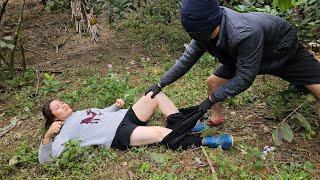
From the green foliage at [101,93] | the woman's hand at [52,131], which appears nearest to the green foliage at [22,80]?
the green foliage at [101,93]

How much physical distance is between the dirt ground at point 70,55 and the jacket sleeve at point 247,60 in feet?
2.63

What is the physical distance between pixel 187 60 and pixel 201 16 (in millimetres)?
767

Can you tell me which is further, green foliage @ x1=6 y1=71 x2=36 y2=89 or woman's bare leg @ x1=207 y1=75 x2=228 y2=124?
green foliage @ x1=6 y1=71 x2=36 y2=89

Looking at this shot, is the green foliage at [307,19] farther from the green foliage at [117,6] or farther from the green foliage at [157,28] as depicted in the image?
→ the green foliage at [117,6]

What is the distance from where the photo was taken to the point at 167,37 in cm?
701

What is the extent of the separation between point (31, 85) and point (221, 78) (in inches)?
123

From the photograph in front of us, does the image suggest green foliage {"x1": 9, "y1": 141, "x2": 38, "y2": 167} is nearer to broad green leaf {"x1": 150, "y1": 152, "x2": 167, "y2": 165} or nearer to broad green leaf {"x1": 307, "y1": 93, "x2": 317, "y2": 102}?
broad green leaf {"x1": 150, "y1": 152, "x2": 167, "y2": 165}

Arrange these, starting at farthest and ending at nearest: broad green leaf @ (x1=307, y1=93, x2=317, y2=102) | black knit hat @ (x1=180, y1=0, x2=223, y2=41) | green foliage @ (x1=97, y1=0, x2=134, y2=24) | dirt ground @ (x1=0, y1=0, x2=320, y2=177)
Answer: green foliage @ (x1=97, y1=0, x2=134, y2=24) < dirt ground @ (x1=0, y1=0, x2=320, y2=177) < broad green leaf @ (x1=307, y1=93, x2=317, y2=102) < black knit hat @ (x1=180, y1=0, x2=223, y2=41)

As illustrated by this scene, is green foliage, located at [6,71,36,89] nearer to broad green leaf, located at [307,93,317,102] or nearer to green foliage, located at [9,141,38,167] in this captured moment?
green foliage, located at [9,141,38,167]

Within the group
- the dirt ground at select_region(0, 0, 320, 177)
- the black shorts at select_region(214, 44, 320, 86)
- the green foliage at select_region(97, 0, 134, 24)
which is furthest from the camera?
the green foliage at select_region(97, 0, 134, 24)

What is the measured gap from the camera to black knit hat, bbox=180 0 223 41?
3.05 m

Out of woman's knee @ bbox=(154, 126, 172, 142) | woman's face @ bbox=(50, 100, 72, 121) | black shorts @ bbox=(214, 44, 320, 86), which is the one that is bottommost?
woman's knee @ bbox=(154, 126, 172, 142)

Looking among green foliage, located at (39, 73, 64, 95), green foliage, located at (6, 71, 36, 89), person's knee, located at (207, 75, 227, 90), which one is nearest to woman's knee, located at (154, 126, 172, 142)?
person's knee, located at (207, 75, 227, 90)

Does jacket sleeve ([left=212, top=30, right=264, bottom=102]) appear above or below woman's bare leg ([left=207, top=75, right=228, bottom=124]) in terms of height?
above
